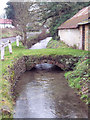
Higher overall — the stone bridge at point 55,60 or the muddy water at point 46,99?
the stone bridge at point 55,60

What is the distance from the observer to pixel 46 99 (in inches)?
367

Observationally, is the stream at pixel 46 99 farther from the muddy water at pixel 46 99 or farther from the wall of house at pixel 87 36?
the wall of house at pixel 87 36


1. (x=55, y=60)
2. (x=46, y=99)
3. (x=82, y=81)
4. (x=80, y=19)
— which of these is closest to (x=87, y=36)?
(x=55, y=60)

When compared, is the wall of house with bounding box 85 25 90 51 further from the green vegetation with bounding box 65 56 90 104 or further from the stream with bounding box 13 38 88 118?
the stream with bounding box 13 38 88 118

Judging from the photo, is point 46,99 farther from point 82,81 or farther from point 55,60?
A: point 55,60

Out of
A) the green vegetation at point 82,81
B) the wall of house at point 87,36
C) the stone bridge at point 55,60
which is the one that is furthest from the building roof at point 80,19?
the green vegetation at point 82,81

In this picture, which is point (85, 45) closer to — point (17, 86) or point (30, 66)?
point (30, 66)

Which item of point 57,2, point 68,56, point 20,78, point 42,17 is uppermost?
point 57,2

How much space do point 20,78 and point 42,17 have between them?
1781 centimetres

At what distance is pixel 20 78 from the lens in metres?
13.2

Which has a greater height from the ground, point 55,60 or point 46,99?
point 55,60

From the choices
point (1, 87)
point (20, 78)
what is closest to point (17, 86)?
point (20, 78)

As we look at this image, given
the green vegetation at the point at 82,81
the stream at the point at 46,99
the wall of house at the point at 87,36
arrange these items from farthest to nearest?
the wall of house at the point at 87,36 < the green vegetation at the point at 82,81 < the stream at the point at 46,99

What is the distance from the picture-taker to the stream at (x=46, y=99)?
7.60 meters
